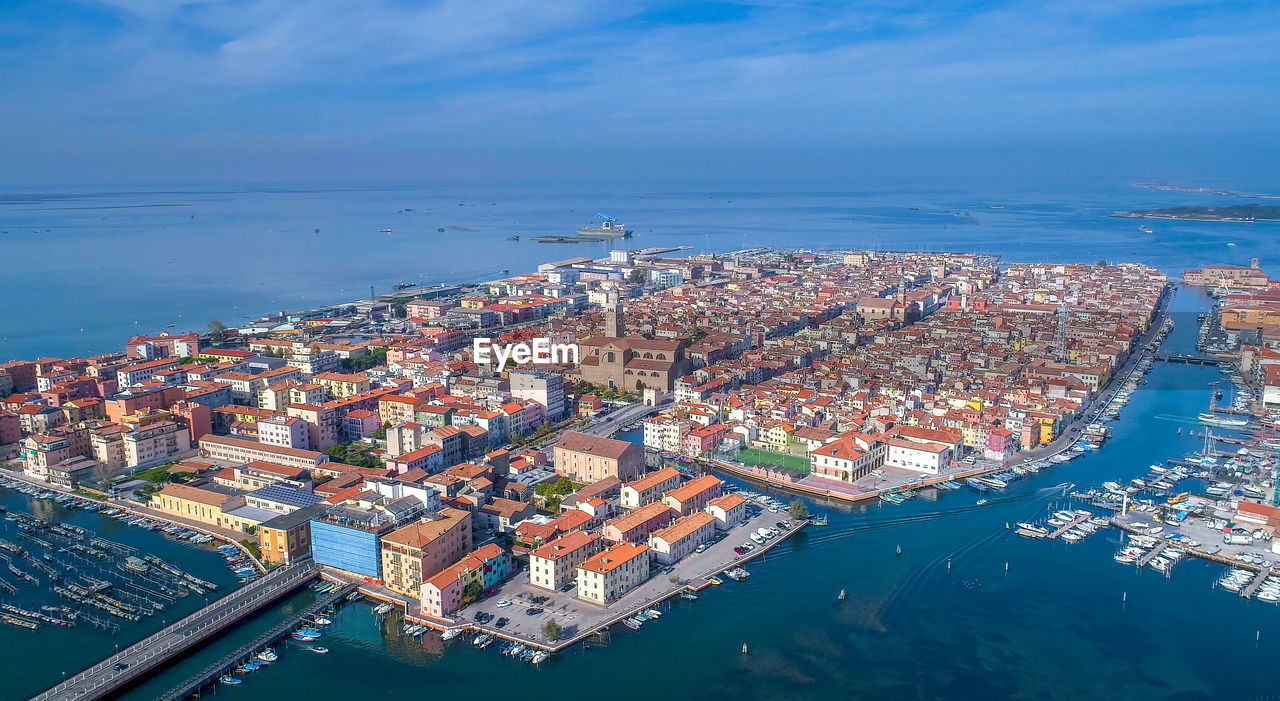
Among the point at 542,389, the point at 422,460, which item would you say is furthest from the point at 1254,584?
the point at 542,389

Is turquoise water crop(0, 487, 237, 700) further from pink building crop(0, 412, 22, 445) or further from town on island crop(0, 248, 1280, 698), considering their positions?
pink building crop(0, 412, 22, 445)

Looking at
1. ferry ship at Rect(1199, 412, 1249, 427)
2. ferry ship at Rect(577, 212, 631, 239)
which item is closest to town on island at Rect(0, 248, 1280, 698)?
ferry ship at Rect(1199, 412, 1249, 427)

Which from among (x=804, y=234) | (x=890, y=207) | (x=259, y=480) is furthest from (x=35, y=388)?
(x=890, y=207)

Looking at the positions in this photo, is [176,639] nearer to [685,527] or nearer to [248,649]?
[248,649]

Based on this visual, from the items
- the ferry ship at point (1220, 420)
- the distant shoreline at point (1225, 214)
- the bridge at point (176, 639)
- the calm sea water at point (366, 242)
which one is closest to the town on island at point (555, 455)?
the bridge at point (176, 639)

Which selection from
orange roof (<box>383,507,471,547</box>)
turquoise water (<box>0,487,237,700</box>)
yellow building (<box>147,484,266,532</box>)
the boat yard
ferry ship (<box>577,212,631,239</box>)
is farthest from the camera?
ferry ship (<box>577,212,631,239</box>)

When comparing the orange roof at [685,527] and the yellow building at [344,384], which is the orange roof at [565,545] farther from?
the yellow building at [344,384]
